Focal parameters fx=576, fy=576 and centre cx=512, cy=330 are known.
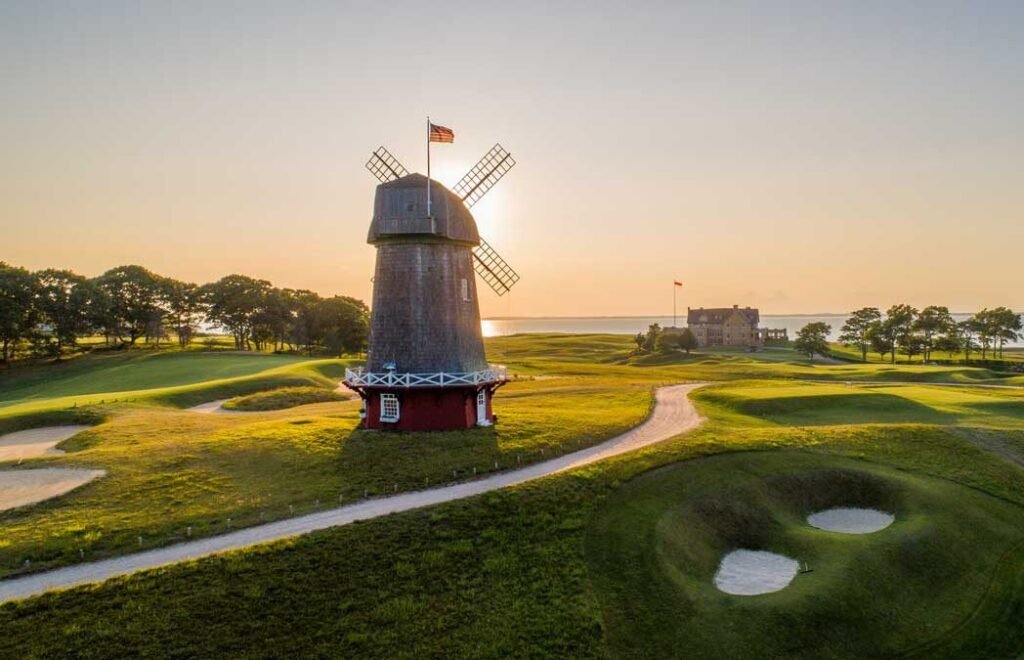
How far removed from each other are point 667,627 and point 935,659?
8.13 m

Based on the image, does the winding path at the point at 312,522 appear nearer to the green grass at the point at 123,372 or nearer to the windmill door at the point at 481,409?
the windmill door at the point at 481,409

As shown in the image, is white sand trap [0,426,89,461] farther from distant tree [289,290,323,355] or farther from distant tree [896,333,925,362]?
distant tree [896,333,925,362]

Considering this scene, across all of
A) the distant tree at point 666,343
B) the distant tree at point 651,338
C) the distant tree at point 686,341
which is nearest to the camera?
the distant tree at point 686,341

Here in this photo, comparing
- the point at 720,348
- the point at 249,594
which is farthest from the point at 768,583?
the point at 720,348

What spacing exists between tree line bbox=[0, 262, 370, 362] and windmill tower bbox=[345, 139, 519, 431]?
194 ft

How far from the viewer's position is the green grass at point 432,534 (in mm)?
16797

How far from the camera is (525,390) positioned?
52.4m

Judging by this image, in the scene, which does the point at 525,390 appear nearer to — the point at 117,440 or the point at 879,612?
the point at 117,440

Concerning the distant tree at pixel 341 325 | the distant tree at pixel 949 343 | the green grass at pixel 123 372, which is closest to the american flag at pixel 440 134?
the green grass at pixel 123 372

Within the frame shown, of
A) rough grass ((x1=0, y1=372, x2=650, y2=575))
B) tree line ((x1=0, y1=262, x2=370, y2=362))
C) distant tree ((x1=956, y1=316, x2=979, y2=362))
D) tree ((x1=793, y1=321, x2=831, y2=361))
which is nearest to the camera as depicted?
rough grass ((x1=0, y1=372, x2=650, y2=575))

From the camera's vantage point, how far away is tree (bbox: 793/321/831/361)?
9869cm

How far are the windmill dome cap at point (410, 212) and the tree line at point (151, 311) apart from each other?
5925 cm

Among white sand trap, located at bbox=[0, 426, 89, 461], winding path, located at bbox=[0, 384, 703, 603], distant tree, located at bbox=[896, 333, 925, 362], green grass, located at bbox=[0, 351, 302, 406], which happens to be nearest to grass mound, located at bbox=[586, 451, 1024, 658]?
winding path, located at bbox=[0, 384, 703, 603]

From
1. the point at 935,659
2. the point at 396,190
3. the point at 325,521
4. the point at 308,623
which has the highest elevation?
the point at 396,190
